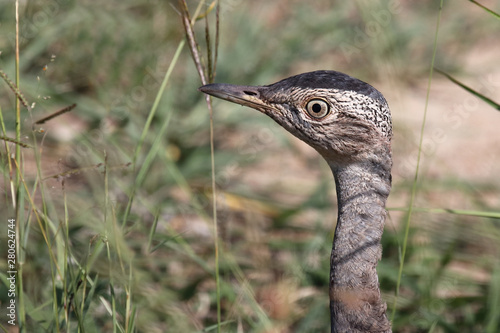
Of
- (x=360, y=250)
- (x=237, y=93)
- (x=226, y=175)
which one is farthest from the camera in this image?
(x=226, y=175)

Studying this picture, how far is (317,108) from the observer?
2.23m

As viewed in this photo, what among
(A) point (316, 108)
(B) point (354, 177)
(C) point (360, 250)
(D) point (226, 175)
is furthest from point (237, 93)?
(D) point (226, 175)

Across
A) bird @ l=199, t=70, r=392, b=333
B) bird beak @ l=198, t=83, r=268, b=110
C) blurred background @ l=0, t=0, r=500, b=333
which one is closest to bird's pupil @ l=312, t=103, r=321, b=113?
bird @ l=199, t=70, r=392, b=333

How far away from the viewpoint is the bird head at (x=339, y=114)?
2.19 m

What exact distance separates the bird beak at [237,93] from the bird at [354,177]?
143 millimetres

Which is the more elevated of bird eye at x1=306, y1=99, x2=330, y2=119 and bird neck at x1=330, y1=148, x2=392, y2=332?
bird eye at x1=306, y1=99, x2=330, y2=119

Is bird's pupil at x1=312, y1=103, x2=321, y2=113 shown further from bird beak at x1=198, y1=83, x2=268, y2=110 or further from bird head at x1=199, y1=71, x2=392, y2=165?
bird beak at x1=198, y1=83, x2=268, y2=110

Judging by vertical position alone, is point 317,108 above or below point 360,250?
above

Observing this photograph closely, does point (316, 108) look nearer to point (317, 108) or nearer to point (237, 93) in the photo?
point (317, 108)

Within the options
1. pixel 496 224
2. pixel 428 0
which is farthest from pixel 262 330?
pixel 428 0

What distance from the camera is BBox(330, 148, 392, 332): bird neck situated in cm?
217

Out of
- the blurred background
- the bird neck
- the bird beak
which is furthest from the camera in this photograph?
the blurred background

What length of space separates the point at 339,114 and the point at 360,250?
41cm

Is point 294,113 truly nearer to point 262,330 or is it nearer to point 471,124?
point 262,330
